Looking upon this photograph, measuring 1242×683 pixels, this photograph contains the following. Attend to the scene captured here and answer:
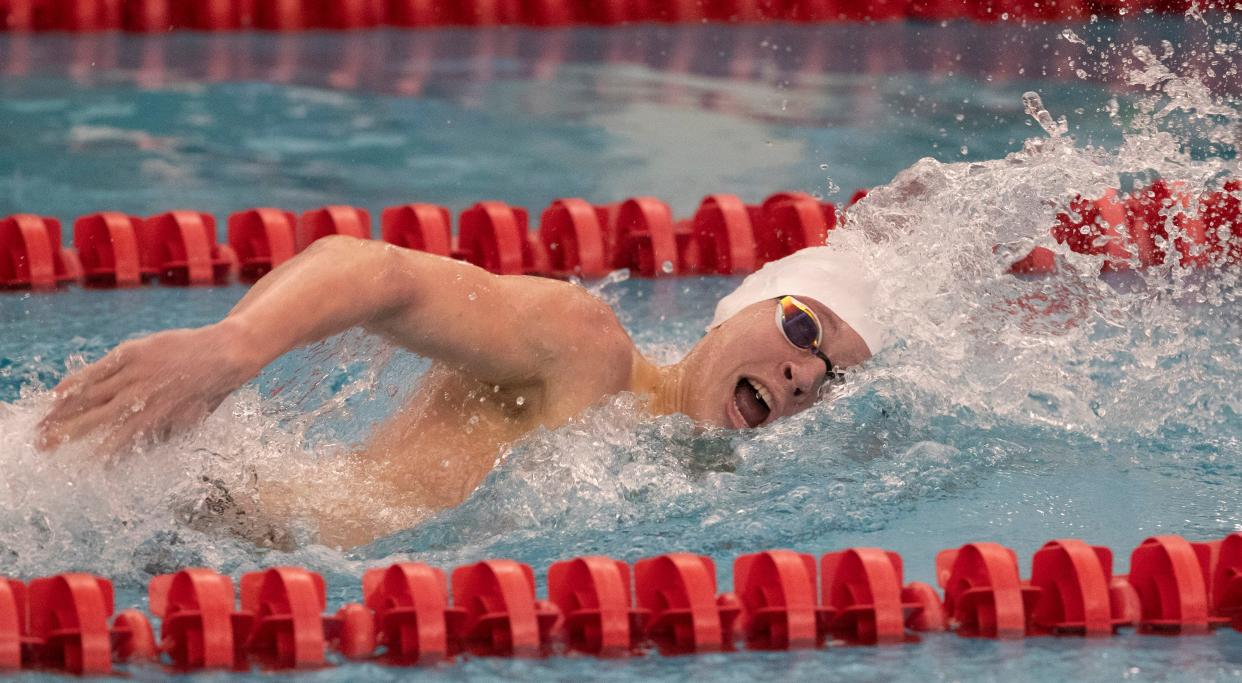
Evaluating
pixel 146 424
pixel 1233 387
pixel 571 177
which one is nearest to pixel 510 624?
pixel 146 424

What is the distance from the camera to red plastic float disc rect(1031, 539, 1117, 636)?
2.29 metres

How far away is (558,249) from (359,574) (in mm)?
2261

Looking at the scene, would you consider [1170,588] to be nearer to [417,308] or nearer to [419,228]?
[417,308]

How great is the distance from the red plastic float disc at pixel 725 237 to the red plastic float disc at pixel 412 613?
2.51 meters

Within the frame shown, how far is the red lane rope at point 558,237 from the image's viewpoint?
4340 mm

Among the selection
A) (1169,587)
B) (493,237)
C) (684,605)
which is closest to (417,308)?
(684,605)

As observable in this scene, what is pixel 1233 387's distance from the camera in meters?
3.56

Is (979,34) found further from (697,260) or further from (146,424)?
(146,424)

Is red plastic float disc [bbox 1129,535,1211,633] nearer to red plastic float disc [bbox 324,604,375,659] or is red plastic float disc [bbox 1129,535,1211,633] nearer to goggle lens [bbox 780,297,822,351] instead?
goggle lens [bbox 780,297,822,351]

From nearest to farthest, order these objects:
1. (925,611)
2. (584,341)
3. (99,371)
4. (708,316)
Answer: (99,371), (925,611), (584,341), (708,316)

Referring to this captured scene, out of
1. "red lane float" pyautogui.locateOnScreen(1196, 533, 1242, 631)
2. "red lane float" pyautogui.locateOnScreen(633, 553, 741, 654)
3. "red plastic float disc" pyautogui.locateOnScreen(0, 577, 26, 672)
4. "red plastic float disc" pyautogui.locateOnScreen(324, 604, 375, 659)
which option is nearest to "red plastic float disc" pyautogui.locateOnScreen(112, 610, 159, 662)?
"red plastic float disc" pyautogui.locateOnScreen(0, 577, 26, 672)

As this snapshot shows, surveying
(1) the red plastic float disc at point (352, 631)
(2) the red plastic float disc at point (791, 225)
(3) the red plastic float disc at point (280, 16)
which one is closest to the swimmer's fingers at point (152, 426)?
(1) the red plastic float disc at point (352, 631)

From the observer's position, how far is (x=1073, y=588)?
2.31 metres

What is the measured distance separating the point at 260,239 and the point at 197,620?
2.49m
